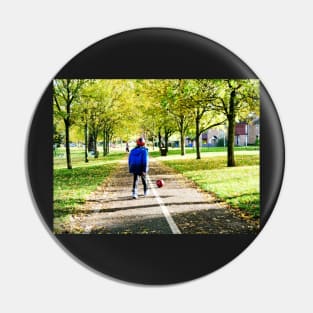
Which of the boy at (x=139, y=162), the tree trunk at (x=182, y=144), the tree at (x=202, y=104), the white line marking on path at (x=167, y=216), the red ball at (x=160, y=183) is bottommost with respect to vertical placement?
the white line marking on path at (x=167, y=216)

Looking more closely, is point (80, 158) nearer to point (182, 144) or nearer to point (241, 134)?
point (182, 144)

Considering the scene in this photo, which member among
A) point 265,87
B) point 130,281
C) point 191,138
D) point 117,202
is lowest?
point 130,281

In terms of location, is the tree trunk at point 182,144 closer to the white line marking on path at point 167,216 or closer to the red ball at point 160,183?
the red ball at point 160,183

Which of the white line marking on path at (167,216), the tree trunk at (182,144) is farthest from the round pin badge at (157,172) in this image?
the tree trunk at (182,144)

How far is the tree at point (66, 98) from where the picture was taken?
28.2ft

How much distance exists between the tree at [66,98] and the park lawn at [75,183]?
16 centimetres

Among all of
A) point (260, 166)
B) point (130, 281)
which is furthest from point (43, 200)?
point (260, 166)

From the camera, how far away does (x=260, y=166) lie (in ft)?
28.3

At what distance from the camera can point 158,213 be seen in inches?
339

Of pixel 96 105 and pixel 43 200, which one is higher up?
pixel 96 105

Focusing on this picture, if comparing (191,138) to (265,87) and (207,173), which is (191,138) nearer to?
(207,173)

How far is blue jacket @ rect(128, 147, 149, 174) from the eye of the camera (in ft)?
28.9

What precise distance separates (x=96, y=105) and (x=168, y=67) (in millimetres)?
1125

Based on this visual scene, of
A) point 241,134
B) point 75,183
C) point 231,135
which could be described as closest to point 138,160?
point 75,183
